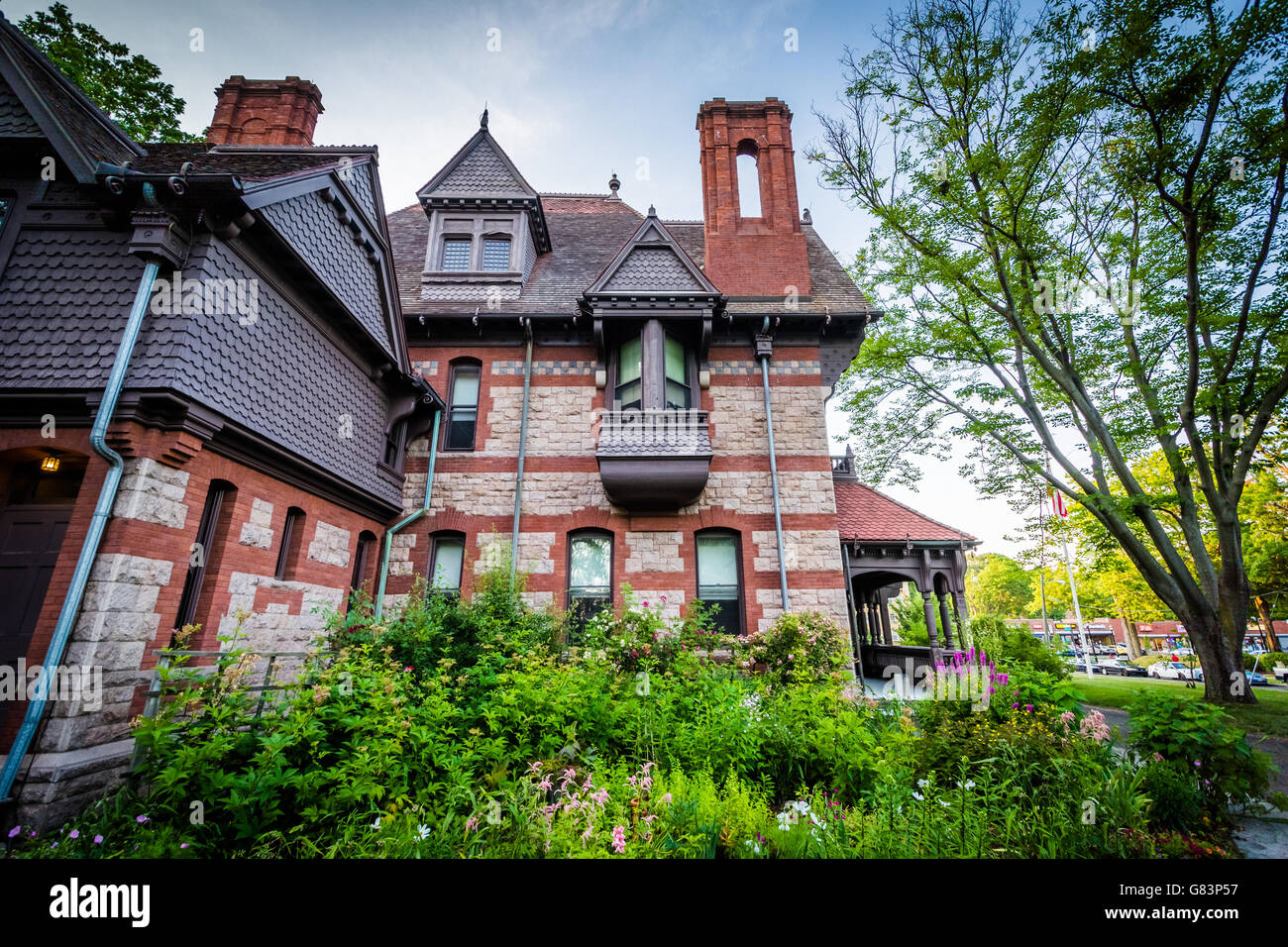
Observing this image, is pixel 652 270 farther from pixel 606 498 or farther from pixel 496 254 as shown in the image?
pixel 606 498

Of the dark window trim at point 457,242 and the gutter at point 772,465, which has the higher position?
the dark window trim at point 457,242

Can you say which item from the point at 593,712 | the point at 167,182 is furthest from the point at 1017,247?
the point at 167,182

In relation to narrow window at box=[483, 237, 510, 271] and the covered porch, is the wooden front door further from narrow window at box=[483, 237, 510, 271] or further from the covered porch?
the covered porch

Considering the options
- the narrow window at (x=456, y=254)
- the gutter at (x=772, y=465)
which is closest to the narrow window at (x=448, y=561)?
the gutter at (x=772, y=465)

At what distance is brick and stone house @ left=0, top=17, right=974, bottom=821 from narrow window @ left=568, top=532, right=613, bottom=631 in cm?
6

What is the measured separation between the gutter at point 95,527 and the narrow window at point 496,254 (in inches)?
330

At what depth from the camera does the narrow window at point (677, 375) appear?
1160cm

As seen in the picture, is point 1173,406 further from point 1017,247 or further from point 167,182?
point 167,182

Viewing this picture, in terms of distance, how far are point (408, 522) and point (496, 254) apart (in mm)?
7593

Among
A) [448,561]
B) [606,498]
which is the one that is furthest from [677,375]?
[448,561]

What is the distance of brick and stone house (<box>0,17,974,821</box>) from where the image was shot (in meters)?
5.48

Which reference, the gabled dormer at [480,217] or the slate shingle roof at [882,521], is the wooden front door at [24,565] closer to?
the gabled dormer at [480,217]

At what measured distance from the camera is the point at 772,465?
11.2 m
